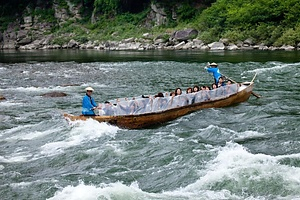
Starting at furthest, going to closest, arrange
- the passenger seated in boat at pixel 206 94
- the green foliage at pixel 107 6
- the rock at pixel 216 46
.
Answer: the green foliage at pixel 107 6, the rock at pixel 216 46, the passenger seated in boat at pixel 206 94

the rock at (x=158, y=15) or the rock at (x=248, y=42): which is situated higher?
the rock at (x=158, y=15)

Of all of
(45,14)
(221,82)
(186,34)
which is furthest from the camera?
(45,14)

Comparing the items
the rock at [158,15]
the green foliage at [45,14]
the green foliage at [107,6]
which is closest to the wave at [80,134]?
the rock at [158,15]

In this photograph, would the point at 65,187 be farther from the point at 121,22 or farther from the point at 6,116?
the point at 121,22

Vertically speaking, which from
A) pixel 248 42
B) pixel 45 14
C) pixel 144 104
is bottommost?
pixel 144 104

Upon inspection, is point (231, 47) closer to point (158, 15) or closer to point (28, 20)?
point (158, 15)

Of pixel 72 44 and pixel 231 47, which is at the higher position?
pixel 231 47

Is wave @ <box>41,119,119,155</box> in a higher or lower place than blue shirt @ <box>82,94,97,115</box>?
lower

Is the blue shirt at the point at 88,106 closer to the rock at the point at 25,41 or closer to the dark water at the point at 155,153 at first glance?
the dark water at the point at 155,153

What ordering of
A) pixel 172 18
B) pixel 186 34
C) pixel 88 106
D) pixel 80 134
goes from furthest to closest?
1. pixel 172 18
2. pixel 186 34
3. pixel 88 106
4. pixel 80 134

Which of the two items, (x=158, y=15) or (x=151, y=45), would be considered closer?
(x=151, y=45)

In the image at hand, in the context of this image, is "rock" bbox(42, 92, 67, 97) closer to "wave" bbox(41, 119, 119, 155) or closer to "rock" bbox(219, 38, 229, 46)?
"wave" bbox(41, 119, 119, 155)

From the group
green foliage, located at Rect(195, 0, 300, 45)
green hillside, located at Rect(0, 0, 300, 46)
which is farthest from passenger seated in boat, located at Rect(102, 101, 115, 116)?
green foliage, located at Rect(195, 0, 300, 45)

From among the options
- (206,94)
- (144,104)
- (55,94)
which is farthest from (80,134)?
(55,94)
